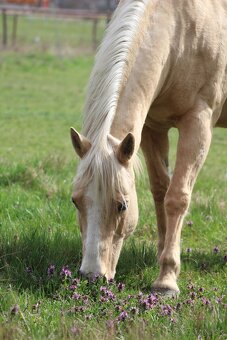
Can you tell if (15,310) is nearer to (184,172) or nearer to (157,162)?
(184,172)

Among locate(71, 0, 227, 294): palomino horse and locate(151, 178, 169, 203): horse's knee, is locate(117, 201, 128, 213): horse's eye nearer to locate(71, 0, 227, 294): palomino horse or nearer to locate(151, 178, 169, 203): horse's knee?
locate(71, 0, 227, 294): palomino horse

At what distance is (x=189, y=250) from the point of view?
596cm

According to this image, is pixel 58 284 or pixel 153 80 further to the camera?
pixel 153 80

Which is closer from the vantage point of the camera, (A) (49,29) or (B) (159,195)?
(B) (159,195)

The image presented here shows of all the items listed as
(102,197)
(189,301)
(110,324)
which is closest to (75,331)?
(110,324)

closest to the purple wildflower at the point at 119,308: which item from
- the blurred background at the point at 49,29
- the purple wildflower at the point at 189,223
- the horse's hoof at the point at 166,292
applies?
the horse's hoof at the point at 166,292

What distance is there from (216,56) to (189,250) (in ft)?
4.90

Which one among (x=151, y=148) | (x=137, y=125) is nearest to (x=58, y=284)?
(x=137, y=125)

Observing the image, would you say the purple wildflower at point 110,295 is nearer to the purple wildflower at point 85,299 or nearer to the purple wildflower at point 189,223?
the purple wildflower at point 85,299

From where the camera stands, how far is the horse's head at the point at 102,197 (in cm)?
460

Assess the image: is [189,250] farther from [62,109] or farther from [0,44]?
[0,44]

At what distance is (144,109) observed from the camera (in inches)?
203

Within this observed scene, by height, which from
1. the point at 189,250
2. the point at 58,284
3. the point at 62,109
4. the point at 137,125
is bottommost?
the point at 62,109

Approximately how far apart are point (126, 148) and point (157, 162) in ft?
5.76
